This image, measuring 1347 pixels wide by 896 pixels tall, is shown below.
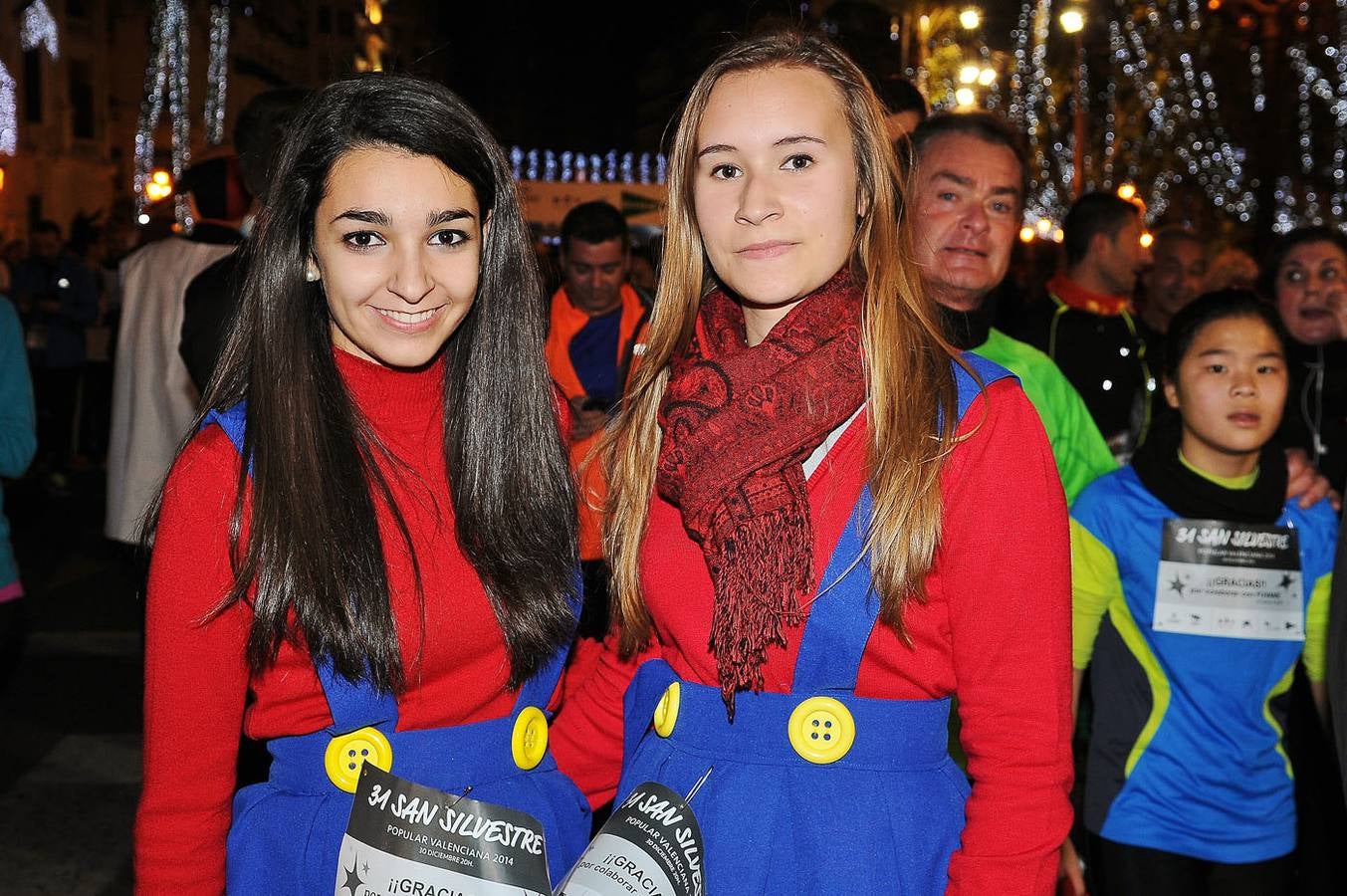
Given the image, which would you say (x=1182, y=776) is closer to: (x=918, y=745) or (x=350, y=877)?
(x=918, y=745)

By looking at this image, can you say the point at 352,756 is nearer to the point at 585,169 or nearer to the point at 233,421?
the point at 233,421

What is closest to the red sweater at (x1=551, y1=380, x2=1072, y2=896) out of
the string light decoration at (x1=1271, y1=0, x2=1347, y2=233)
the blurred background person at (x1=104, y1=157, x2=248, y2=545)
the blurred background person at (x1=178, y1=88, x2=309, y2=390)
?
the blurred background person at (x1=178, y1=88, x2=309, y2=390)

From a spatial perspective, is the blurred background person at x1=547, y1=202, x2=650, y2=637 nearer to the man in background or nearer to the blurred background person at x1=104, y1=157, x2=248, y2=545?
the blurred background person at x1=104, y1=157, x2=248, y2=545

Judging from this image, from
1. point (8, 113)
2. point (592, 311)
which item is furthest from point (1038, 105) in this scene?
point (592, 311)

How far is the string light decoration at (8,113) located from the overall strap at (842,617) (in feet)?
115

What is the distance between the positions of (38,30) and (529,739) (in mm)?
38501

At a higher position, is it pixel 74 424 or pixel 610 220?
pixel 610 220

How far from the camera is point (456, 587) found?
243cm

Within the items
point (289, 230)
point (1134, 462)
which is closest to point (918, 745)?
point (289, 230)

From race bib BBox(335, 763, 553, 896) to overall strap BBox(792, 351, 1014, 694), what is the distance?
1.72 feet

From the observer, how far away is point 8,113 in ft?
111

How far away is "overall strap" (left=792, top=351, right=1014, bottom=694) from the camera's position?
218 cm

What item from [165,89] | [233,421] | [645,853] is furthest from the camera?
[165,89]

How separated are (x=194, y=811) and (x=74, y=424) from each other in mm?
12467
